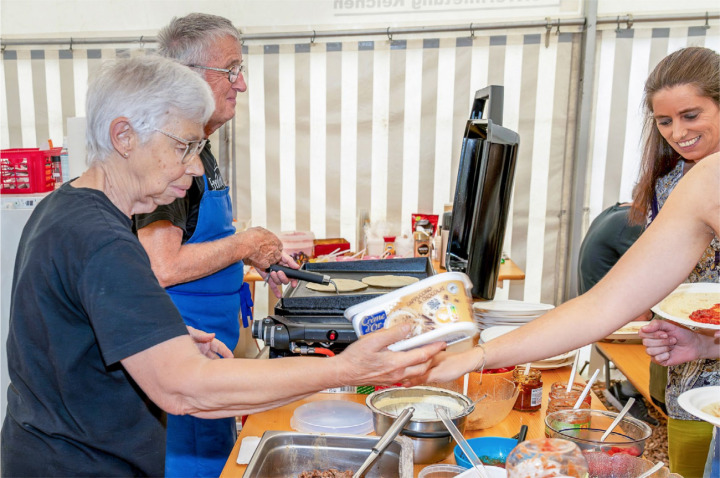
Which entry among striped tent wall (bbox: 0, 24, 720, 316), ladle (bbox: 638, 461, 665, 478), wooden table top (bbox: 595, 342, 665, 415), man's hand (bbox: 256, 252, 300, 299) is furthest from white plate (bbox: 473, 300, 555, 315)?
striped tent wall (bbox: 0, 24, 720, 316)

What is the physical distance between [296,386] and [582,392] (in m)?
0.97

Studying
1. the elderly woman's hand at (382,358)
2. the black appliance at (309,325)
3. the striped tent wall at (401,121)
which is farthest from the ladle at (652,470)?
the striped tent wall at (401,121)

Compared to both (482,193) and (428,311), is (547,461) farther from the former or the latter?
(482,193)

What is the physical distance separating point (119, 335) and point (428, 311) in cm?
60

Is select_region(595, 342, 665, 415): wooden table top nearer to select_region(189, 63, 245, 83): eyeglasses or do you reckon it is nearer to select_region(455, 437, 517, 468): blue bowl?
select_region(455, 437, 517, 468): blue bowl

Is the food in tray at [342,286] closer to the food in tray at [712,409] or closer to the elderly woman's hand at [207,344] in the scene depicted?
the elderly woman's hand at [207,344]

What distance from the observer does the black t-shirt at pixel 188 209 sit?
196 centimetres

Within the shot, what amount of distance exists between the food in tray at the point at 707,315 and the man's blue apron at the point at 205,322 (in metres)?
1.64

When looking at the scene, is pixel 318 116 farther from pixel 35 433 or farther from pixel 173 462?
pixel 35 433

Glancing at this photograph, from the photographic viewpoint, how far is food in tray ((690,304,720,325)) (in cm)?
179

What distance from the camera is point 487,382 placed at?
1.79 metres

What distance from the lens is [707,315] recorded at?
1817mm

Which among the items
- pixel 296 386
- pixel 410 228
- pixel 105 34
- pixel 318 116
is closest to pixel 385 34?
pixel 318 116

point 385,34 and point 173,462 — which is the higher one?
point 385,34
